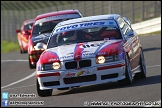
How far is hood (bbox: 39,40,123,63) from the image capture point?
454 inches

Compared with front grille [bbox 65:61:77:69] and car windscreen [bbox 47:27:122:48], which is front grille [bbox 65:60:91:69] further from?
car windscreen [bbox 47:27:122:48]

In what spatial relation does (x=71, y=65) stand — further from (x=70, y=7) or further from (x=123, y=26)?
(x=70, y=7)

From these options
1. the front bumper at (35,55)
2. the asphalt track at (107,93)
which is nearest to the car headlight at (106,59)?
the asphalt track at (107,93)

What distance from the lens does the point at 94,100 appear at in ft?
33.0

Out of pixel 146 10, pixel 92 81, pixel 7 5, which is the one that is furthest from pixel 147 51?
pixel 7 5

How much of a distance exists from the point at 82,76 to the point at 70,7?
31312mm

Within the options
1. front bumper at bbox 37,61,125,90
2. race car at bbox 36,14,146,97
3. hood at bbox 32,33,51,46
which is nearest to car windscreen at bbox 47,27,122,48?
race car at bbox 36,14,146,97

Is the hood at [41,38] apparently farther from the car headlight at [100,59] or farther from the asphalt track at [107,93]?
the car headlight at [100,59]

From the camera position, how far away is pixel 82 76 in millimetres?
11484

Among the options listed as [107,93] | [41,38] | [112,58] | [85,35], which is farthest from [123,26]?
[41,38]

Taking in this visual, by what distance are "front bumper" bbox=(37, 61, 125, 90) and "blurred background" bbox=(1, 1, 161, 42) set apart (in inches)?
953

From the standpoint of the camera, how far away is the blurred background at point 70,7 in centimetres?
3575

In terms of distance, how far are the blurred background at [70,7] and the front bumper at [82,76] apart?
2421 cm

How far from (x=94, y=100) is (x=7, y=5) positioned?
125ft
